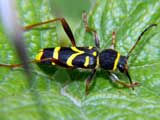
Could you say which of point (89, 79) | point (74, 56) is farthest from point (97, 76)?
point (74, 56)

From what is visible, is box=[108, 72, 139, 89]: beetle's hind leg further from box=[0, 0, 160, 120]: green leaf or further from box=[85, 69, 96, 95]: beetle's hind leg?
box=[85, 69, 96, 95]: beetle's hind leg

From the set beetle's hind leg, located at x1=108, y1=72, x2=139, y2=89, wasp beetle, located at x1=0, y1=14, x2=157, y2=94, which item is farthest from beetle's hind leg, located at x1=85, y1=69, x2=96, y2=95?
beetle's hind leg, located at x1=108, y1=72, x2=139, y2=89

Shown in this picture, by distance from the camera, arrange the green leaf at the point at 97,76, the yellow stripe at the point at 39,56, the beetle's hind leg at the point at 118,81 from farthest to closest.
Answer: the yellow stripe at the point at 39,56 < the beetle's hind leg at the point at 118,81 < the green leaf at the point at 97,76

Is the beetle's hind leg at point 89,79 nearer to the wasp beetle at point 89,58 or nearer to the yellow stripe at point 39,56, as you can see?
the wasp beetle at point 89,58

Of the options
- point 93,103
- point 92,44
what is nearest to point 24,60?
point 93,103

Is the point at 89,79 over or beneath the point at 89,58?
beneath

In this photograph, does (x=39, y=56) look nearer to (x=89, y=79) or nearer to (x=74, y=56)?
(x=74, y=56)

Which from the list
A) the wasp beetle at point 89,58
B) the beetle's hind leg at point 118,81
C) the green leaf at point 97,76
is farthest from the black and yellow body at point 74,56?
the beetle's hind leg at point 118,81

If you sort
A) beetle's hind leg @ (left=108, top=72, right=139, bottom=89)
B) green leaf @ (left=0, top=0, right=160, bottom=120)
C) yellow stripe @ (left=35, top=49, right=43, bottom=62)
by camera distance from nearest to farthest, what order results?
1. green leaf @ (left=0, top=0, right=160, bottom=120)
2. beetle's hind leg @ (left=108, top=72, right=139, bottom=89)
3. yellow stripe @ (left=35, top=49, right=43, bottom=62)
